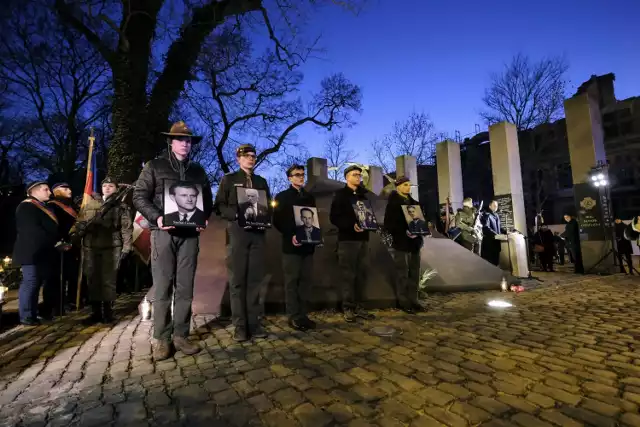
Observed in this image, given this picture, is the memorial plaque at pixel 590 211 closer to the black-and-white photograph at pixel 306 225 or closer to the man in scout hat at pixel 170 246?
the black-and-white photograph at pixel 306 225

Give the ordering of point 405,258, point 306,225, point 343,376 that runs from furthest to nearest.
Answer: point 405,258, point 306,225, point 343,376

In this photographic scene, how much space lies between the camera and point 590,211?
11.8 m

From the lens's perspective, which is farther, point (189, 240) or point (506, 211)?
point (506, 211)

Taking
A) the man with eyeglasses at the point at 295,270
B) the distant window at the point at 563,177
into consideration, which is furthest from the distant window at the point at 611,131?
the man with eyeglasses at the point at 295,270

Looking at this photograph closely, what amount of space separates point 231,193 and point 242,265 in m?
0.87

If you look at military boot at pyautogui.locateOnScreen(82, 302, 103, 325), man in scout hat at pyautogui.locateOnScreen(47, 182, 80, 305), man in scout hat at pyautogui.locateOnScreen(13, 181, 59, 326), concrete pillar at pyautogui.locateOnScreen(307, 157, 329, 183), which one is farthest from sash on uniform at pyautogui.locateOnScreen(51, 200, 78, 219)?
concrete pillar at pyautogui.locateOnScreen(307, 157, 329, 183)

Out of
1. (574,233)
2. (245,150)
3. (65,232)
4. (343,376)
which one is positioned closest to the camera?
(343,376)

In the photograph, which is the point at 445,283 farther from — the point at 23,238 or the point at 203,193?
the point at 23,238

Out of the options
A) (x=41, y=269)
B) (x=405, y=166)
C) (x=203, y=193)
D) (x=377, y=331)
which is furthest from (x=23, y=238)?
Result: (x=405, y=166)

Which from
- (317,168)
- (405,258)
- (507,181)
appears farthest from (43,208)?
(507,181)

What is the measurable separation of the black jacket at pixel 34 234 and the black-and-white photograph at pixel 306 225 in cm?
407

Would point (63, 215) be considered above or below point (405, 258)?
above

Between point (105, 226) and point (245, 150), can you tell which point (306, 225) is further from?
point (105, 226)

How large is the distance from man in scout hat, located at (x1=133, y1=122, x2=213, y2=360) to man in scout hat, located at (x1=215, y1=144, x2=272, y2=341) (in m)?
0.40
